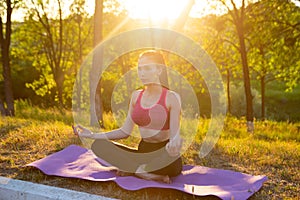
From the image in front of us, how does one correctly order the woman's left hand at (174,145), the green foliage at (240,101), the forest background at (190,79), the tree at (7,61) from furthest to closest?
1. the green foliage at (240,101)
2. the tree at (7,61)
3. the forest background at (190,79)
4. the woman's left hand at (174,145)

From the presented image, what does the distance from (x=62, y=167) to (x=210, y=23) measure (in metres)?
14.8

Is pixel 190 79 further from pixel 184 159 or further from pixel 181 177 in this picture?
pixel 181 177

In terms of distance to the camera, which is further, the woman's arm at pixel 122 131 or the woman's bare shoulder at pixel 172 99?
the woman's arm at pixel 122 131

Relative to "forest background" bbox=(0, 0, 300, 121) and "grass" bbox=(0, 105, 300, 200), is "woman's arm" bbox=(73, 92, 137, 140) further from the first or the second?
"forest background" bbox=(0, 0, 300, 121)

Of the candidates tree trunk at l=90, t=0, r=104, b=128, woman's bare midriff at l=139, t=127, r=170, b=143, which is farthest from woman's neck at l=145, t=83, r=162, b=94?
tree trunk at l=90, t=0, r=104, b=128

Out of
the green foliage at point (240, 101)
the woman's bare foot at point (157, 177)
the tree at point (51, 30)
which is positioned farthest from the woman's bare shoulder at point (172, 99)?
the green foliage at point (240, 101)

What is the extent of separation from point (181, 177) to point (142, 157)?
20.8 inches

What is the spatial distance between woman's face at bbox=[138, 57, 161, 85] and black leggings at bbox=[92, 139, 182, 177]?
0.77 metres

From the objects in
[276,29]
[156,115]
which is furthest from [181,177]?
[276,29]

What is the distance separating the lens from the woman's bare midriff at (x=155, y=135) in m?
4.44

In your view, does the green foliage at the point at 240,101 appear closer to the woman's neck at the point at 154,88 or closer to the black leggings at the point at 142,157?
the black leggings at the point at 142,157

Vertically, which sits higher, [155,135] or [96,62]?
[96,62]

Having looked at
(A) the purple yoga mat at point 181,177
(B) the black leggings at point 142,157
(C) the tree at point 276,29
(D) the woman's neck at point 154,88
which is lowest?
(A) the purple yoga mat at point 181,177

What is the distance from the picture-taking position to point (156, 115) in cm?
434
